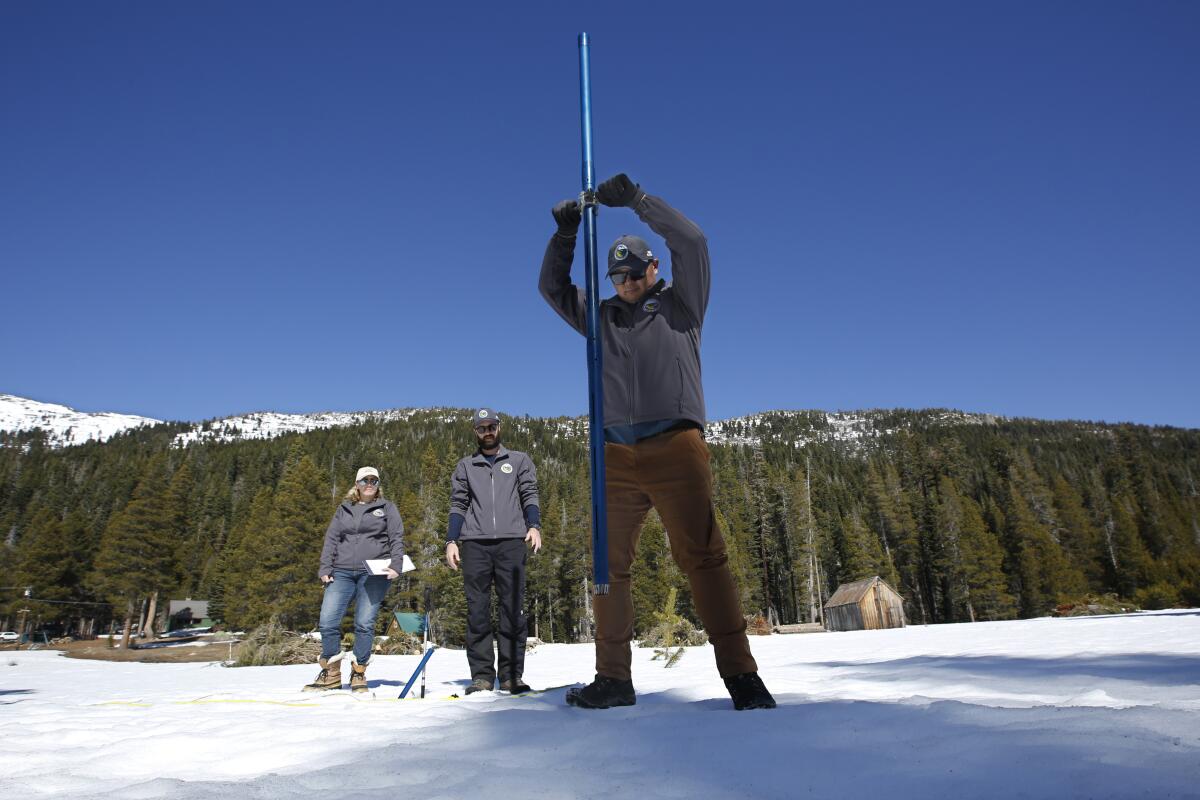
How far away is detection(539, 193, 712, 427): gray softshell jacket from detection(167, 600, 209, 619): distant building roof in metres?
86.4

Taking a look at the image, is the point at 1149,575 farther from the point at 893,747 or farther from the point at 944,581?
the point at 893,747

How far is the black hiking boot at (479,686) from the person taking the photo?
4531 millimetres

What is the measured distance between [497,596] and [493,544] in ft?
1.36

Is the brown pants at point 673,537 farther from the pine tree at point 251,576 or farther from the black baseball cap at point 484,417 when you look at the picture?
the pine tree at point 251,576

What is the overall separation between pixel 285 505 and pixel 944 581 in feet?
170

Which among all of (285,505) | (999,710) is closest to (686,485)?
(999,710)

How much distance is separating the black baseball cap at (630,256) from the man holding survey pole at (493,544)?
2102 mm

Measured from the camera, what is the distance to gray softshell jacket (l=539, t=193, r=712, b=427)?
3.17 m

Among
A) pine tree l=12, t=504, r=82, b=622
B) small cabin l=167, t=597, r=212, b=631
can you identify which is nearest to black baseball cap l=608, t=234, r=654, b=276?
pine tree l=12, t=504, r=82, b=622

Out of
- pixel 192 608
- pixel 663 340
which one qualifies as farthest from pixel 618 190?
pixel 192 608

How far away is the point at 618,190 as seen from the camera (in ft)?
11.0

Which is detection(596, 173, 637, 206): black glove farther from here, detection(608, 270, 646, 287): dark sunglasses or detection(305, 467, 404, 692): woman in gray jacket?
detection(305, 467, 404, 692): woman in gray jacket

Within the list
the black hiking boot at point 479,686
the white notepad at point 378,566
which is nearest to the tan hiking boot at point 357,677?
the white notepad at point 378,566

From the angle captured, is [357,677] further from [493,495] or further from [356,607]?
[493,495]
